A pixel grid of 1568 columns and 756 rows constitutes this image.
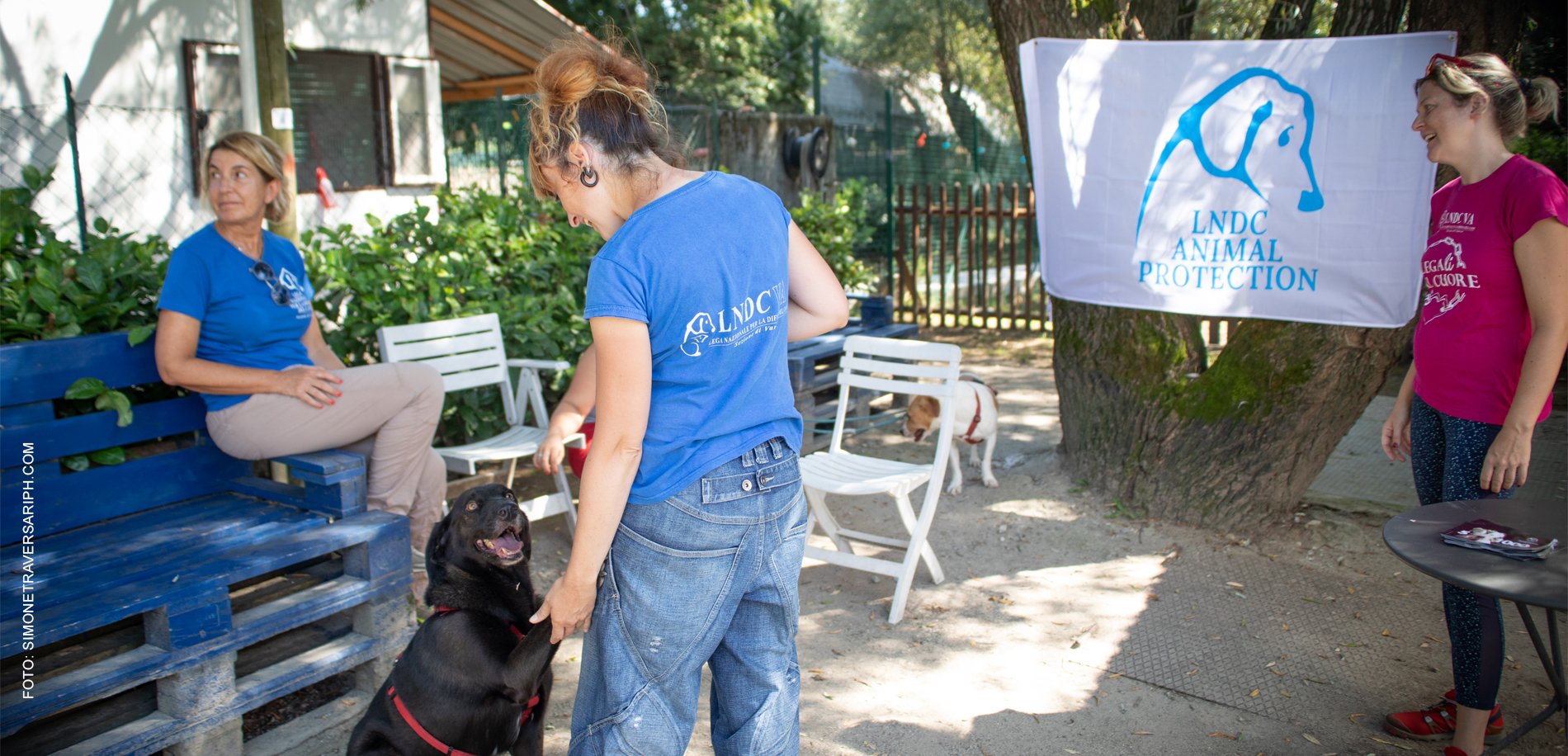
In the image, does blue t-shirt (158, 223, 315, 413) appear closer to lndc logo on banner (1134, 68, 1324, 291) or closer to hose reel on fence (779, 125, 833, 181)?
lndc logo on banner (1134, 68, 1324, 291)

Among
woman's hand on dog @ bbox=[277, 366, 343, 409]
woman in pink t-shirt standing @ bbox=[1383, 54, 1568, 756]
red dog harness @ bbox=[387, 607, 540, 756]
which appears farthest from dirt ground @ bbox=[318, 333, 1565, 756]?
woman's hand on dog @ bbox=[277, 366, 343, 409]

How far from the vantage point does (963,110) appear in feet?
59.4

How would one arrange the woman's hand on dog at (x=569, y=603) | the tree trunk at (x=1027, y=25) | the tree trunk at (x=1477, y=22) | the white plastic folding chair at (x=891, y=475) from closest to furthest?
the woman's hand on dog at (x=569, y=603) < the tree trunk at (x=1477, y=22) < the white plastic folding chair at (x=891, y=475) < the tree trunk at (x=1027, y=25)

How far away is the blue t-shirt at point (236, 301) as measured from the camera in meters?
3.51

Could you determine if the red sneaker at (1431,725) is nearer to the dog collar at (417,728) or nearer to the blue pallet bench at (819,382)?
the dog collar at (417,728)

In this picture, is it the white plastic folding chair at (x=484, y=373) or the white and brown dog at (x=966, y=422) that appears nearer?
the white plastic folding chair at (x=484, y=373)

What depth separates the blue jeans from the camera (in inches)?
76.5

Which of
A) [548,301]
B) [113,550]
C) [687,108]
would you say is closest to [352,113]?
[687,108]

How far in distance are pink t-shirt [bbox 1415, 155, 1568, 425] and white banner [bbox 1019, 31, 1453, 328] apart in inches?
48.3

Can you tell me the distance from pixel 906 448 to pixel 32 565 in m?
4.55

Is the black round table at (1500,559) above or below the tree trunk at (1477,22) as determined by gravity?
below

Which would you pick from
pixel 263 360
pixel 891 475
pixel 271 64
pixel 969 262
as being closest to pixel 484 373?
pixel 263 360

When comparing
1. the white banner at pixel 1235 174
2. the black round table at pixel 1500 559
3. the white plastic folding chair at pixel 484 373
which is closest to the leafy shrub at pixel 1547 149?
the white banner at pixel 1235 174

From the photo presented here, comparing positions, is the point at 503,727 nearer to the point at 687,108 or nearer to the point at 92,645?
the point at 92,645
